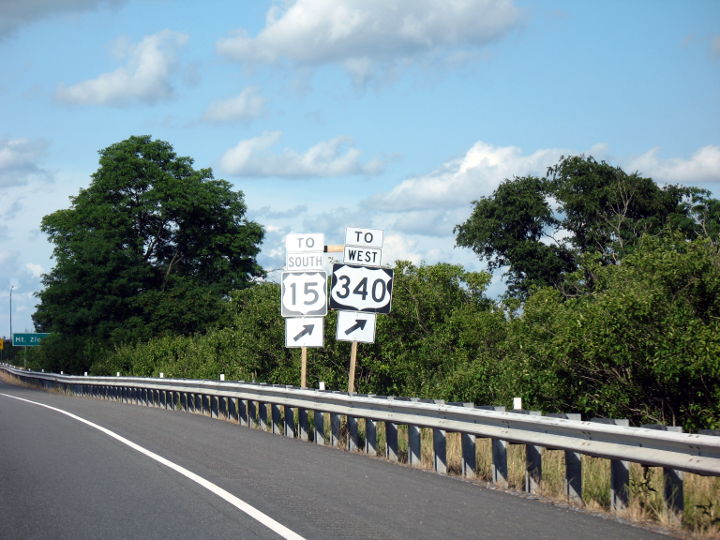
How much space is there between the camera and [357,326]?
18.8 meters

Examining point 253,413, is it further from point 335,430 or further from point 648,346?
point 648,346

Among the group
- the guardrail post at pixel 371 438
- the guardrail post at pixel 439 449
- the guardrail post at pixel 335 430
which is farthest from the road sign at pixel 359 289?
the guardrail post at pixel 439 449

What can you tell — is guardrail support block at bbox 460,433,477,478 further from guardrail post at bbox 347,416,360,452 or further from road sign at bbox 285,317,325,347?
road sign at bbox 285,317,325,347

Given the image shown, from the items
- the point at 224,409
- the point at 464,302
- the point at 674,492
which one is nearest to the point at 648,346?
the point at 674,492

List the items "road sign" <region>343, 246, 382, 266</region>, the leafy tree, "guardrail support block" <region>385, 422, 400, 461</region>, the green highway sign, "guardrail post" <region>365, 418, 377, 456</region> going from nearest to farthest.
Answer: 1. "guardrail support block" <region>385, 422, 400, 461</region>
2. "guardrail post" <region>365, 418, 377, 456</region>
3. the leafy tree
4. "road sign" <region>343, 246, 382, 266</region>
5. the green highway sign

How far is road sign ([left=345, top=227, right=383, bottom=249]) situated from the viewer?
19094 millimetres

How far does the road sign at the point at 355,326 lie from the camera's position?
61.4 feet

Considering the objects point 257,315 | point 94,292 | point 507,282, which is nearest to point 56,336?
point 94,292

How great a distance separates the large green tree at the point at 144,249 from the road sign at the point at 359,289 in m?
43.8

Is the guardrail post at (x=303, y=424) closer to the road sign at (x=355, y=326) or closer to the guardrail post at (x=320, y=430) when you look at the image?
the guardrail post at (x=320, y=430)

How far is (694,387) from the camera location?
17.2 m

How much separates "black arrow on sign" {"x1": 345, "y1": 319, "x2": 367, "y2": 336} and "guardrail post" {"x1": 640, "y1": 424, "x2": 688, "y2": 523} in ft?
33.9

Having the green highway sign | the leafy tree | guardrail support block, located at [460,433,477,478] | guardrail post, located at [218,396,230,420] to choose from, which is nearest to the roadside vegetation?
the leafy tree

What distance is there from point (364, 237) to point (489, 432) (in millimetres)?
8218
